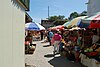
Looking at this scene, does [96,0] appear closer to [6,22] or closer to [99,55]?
[99,55]

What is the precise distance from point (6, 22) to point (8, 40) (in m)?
0.45

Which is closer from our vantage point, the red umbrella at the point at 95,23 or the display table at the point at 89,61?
the red umbrella at the point at 95,23

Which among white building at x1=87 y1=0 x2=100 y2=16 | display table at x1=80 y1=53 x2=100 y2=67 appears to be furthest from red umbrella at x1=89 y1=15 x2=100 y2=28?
white building at x1=87 y1=0 x2=100 y2=16

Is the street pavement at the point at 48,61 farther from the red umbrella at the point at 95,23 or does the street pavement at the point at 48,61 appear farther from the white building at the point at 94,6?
the white building at the point at 94,6

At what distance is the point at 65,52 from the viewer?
1582 cm

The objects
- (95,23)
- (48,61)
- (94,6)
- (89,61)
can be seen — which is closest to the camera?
(95,23)

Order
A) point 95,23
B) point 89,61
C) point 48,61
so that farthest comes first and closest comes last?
point 48,61
point 89,61
point 95,23

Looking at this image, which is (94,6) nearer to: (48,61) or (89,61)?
(48,61)

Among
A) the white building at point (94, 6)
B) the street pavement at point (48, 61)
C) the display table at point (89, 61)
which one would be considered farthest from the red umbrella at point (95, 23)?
the white building at point (94, 6)

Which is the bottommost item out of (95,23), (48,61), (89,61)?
(48,61)

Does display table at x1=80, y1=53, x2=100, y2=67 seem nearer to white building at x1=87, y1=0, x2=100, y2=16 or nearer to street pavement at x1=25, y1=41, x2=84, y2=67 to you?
street pavement at x1=25, y1=41, x2=84, y2=67

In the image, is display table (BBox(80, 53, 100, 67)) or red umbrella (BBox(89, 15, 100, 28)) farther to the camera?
display table (BBox(80, 53, 100, 67))

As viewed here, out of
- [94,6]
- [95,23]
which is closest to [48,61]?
[95,23]

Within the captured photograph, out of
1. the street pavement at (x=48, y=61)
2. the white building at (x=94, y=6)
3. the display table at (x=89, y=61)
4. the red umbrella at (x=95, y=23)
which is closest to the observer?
the red umbrella at (x=95, y=23)
